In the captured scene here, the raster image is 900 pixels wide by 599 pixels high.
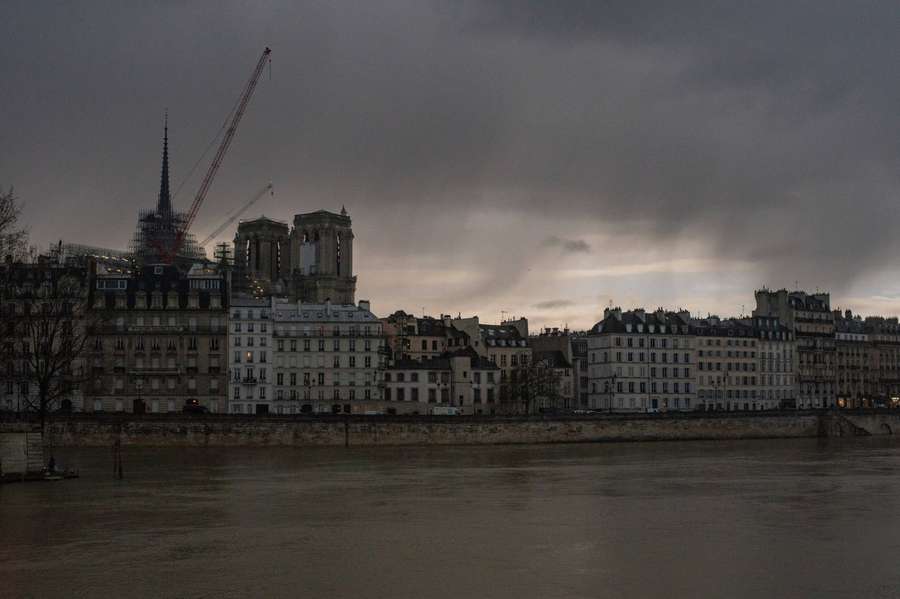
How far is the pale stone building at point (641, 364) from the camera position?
142 meters

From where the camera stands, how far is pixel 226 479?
64750mm

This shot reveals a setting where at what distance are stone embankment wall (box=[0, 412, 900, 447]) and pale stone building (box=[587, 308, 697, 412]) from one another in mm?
22885

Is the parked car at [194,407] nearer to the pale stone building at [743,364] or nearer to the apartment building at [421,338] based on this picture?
the apartment building at [421,338]

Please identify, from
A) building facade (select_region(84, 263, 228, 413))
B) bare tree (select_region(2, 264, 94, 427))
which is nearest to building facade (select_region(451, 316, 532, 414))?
building facade (select_region(84, 263, 228, 413))

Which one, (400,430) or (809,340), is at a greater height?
(809,340)

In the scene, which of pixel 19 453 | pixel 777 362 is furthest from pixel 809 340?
pixel 19 453

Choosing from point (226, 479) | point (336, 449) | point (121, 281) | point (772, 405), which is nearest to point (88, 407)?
point (121, 281)

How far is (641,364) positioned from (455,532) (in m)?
104

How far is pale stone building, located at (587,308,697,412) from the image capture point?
142 metres

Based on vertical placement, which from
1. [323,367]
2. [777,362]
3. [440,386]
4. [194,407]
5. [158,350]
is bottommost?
[194,407]

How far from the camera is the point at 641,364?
14238 centimetres

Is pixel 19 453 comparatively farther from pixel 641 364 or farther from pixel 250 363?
pixel 641 364

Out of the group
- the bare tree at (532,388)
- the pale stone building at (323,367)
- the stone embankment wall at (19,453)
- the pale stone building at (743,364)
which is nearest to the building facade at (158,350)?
the pale stone building at (323,367)

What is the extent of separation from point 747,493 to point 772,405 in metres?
103
